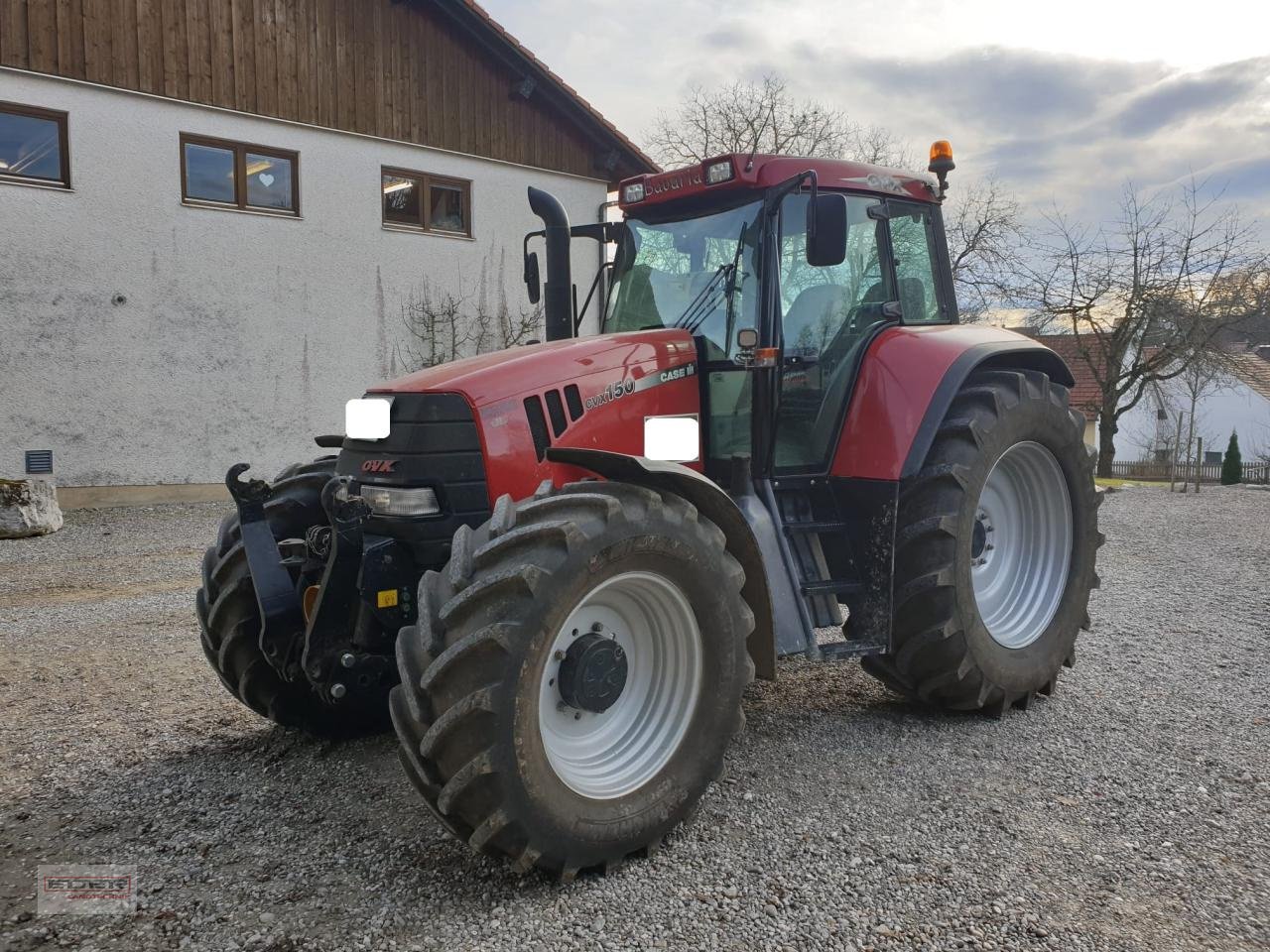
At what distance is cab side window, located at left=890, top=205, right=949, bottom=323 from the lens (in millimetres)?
Answer: 4379

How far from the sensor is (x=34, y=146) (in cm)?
1037

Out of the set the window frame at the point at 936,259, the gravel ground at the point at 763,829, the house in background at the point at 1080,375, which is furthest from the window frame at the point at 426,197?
the house in background at the point at 1080,375

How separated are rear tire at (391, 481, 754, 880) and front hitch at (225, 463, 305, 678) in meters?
0.90

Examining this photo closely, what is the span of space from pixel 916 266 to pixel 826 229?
3.71 ft

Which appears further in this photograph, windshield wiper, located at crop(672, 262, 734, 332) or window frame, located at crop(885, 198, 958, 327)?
window frame, located at crop(885, 198, 958, 327)

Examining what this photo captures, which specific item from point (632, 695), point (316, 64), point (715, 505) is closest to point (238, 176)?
point (316, 64)

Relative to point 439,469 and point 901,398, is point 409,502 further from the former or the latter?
point 901,398

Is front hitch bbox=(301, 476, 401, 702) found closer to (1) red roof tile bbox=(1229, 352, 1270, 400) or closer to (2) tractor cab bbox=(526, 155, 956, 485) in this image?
(2) tractor cab bbox=(526, 155, 956, 485)

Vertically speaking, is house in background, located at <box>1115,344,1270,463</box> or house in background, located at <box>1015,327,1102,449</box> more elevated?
house in background, located at <box>1015,327,1102,449</box>

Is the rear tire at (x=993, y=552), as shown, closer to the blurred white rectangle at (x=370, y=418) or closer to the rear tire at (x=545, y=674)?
the rear tire at (x=545, y=674)

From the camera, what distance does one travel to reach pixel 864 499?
154 inches

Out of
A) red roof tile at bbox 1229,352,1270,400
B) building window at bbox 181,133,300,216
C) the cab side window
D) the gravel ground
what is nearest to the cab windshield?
the cab side window

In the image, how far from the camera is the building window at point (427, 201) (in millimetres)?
13078

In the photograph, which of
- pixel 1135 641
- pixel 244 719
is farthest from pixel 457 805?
pixel 1135 641
